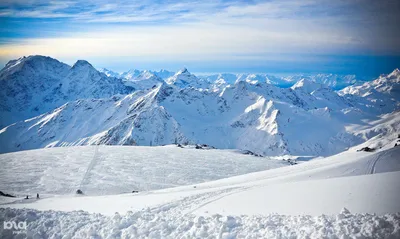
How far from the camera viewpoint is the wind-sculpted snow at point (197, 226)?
1087cm

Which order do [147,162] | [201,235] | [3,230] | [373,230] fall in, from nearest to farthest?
[373,230] → [201,235] → [3,230] → [147,162]

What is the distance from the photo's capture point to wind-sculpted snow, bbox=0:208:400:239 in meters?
10.9

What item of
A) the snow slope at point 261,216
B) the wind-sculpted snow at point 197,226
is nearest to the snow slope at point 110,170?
the snow slope at point 261,216

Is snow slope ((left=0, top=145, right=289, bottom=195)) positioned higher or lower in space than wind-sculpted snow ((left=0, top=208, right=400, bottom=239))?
lower

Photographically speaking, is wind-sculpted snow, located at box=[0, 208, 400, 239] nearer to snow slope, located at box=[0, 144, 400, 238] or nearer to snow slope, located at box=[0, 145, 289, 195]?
snow slope, located at box=[0, 144, 400, 238]

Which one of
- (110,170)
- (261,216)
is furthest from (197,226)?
(110,170)

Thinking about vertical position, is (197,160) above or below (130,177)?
below

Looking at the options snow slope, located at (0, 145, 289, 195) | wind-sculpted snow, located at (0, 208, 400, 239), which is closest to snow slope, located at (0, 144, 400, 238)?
wind-sculpted snow, located at (0, 208, 400, 239)

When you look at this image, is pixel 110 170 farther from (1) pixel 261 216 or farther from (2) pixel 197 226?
(1) pixel 261 216

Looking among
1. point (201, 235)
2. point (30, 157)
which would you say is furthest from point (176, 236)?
point (30, 157)

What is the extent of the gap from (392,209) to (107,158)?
43372mm

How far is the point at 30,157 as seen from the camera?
47.9m

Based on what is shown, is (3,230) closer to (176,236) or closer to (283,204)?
(176,236)

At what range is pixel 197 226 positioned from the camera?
12.7 meters
